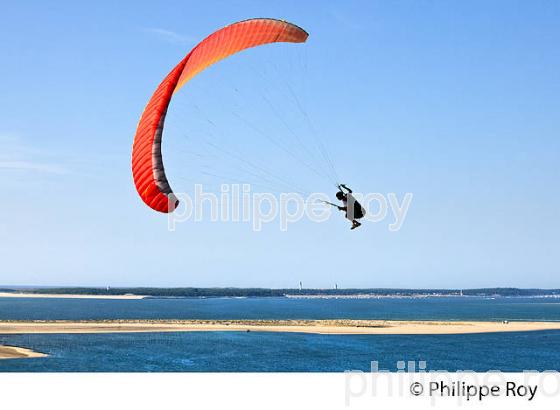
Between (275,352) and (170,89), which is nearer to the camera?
(170,89)

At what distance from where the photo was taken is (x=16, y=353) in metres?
35.4

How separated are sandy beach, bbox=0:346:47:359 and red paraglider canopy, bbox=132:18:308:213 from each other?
60.4ft

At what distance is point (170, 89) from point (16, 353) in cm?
2170

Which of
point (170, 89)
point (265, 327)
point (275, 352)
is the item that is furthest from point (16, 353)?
point (265, 327)

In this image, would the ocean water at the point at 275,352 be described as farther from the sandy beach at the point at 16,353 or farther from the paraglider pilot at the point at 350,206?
the paraglider pilot at the point at 350,206

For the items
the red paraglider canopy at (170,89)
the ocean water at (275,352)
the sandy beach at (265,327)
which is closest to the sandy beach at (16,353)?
the ocean water at (275,352)

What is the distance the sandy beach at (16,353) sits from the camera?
3434 cm

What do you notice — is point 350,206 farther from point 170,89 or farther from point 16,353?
point 16,353

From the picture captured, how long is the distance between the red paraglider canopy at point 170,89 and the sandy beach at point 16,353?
725 inches

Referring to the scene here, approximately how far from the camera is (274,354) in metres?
37.2
